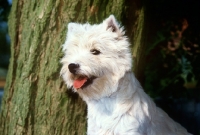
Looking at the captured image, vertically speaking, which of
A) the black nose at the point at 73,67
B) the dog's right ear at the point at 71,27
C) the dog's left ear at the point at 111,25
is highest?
the dog's left ear at the point at 111,25

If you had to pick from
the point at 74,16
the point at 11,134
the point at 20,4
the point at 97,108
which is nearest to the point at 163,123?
the point at 97,108

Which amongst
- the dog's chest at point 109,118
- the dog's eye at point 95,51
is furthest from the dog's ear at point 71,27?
the dog's chest at point 109,118

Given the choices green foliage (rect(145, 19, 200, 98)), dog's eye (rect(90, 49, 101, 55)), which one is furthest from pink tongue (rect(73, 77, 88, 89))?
green foliage (rect(145, 19, 200, 98))

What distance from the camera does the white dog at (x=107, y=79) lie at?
1816mm

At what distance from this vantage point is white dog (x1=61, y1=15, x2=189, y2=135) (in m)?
1.82

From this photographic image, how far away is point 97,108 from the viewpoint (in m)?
1.92

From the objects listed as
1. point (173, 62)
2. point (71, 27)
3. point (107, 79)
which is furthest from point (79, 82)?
point (173, 62)

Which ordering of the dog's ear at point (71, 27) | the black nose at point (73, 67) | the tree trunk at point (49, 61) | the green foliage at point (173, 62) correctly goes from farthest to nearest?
the green foliage at point (173, 62) < the tree trunk at point (49, 61) < the dog's ear at point (71, 27) < the black nose at point (73, 67)

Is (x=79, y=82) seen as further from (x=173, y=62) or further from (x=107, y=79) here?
(x=173, y=62)

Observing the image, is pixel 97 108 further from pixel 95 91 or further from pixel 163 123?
pixel 163 123

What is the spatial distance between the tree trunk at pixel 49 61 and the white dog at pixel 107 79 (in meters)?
0.24

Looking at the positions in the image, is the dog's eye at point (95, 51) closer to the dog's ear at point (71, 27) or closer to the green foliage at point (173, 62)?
the dog's ear at point (71, 27)

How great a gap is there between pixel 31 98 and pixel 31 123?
0.12 meters

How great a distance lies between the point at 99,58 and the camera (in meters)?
1.83
